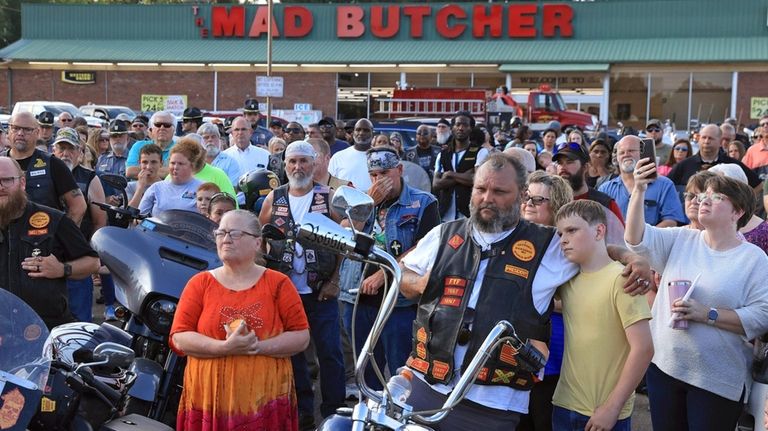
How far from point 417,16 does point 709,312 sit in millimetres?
34074

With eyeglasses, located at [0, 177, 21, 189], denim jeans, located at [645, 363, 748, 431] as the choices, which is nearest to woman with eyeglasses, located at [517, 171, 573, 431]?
denim jeans, located at [645, 363, 748, 431]

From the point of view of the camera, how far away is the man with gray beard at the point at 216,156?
9.98m

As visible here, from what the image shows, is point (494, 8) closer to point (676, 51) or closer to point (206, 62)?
point (676, 51)

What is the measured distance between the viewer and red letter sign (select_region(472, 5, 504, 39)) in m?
36.7

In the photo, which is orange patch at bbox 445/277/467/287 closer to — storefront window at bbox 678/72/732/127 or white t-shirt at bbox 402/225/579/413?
white t-shirt at bbox 402/225/579/413

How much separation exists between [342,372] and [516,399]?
9.36 feet

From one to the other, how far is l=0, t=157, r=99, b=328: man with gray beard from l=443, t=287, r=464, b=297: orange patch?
9.57ft

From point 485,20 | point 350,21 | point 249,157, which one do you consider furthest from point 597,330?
point 350,21

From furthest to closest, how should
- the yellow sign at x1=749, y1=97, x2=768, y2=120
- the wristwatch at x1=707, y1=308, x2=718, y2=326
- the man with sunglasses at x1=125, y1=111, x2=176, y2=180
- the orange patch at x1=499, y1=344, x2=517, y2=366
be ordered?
the yellow sign at x1=749, y1=97, x2=768, y2=120 < the man with sunglasses at x1=125, y1=111, x2=176, y2=180 < the wristwatch at x1=707, y1=308, x2=718, y2=326 < the orange patch at x1=499, y1=344, x2=517, y2=366

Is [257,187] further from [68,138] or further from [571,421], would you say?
[571,421]

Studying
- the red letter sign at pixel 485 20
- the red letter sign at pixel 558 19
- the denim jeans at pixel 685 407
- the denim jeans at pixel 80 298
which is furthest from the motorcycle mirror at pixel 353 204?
the red letter sign at pixel 485 20

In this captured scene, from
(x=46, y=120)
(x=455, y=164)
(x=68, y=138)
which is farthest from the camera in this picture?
(x=46, y=120)

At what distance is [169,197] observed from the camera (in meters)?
7.26

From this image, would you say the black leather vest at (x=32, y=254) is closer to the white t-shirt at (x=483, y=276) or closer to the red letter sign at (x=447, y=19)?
the white t-shirt at (x=483, y=276)
